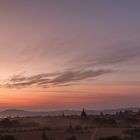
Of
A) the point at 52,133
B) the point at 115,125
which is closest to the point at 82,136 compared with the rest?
the point at 52,133

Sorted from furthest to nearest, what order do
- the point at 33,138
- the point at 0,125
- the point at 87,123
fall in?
the point at 87,123
the point at 0,125
the point at 33,138

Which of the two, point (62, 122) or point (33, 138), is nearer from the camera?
point (33, 138)

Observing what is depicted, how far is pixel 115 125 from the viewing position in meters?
83.2

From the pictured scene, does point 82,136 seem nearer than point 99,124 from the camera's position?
Yes

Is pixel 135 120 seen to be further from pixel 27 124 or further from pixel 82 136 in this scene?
pixel 82 136

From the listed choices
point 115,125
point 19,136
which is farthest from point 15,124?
point 19,136

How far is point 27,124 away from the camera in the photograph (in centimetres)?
8662

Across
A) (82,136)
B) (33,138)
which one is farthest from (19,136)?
(82,136)

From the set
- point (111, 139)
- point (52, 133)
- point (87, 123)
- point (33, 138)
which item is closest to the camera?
point (111, 139)

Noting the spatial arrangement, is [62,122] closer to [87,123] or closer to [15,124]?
[87,123]

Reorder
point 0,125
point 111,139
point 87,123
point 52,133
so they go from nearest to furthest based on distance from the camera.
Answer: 1. point 111,139
2. point 52,133
3. point 0,125
4. point 87,123

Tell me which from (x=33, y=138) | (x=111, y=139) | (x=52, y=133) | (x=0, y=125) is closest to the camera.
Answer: (x=111, y=139)

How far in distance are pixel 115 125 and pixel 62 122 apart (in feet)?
41.4

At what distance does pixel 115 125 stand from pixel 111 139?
3179 cm
